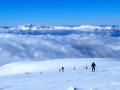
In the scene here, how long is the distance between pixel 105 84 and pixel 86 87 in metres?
2.10

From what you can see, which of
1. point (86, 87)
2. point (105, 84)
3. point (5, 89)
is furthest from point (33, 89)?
point (105, 84)

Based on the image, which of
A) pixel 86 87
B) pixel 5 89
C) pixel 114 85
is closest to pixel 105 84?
pixel 114 85

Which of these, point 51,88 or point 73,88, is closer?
point 73,88

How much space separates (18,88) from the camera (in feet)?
69.7

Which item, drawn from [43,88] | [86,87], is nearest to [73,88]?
[86,87]

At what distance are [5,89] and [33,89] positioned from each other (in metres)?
2.08

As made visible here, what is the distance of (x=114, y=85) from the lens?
21.0m

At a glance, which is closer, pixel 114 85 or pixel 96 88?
pixel 96 88

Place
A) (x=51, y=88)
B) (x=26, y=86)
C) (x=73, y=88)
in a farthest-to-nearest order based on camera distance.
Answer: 1. (x=26, y=86)
2. (x=51, y=88)
3. (x=73, y=88)

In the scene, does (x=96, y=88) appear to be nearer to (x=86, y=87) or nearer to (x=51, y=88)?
(x=86, y=87)

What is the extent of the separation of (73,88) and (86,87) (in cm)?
129

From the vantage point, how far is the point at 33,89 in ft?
67.3

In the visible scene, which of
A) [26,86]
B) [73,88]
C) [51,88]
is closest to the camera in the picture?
[73,88]

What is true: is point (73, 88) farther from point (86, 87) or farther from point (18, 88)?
point (18, 88)
